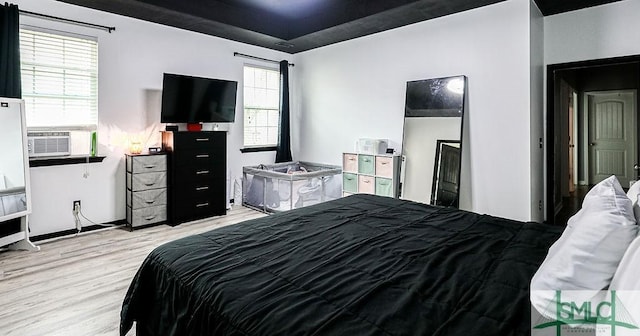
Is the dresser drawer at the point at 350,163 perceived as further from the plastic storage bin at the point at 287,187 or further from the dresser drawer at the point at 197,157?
the dresser drawer at the point at 197,157

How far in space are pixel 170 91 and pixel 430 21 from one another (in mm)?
3380

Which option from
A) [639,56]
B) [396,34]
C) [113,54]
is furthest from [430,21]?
[113,54]

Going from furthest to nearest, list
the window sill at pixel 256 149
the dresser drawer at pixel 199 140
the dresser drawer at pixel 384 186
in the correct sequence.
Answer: the window sill at pixel 256 149 → the dresser drawer at pixel 384 186 → the dresser drawer at pixel 199 140

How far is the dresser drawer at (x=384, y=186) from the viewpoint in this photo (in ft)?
15.0

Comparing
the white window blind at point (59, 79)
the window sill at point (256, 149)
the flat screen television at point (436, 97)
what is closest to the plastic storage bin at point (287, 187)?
the window sill at point (256, 149)

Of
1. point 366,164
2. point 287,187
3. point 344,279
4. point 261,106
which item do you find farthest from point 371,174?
point 344,279

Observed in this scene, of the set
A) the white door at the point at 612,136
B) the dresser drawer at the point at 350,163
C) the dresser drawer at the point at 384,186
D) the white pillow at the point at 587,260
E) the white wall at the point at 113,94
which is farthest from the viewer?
the white door at the point at 612,136

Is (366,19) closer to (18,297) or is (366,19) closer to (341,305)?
(341,305)

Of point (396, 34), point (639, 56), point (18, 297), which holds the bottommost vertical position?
point (18, 297)

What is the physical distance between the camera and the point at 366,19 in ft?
14.4

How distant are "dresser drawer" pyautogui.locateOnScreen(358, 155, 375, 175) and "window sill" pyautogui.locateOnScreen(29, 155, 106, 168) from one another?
3222 millimetres

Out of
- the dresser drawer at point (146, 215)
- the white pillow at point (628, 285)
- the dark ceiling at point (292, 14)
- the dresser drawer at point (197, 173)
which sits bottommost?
the dresser drawer at point (146, 215)

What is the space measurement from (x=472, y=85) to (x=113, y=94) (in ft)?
14.0

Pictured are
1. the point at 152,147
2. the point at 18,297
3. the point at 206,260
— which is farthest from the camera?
the point at 152,147
